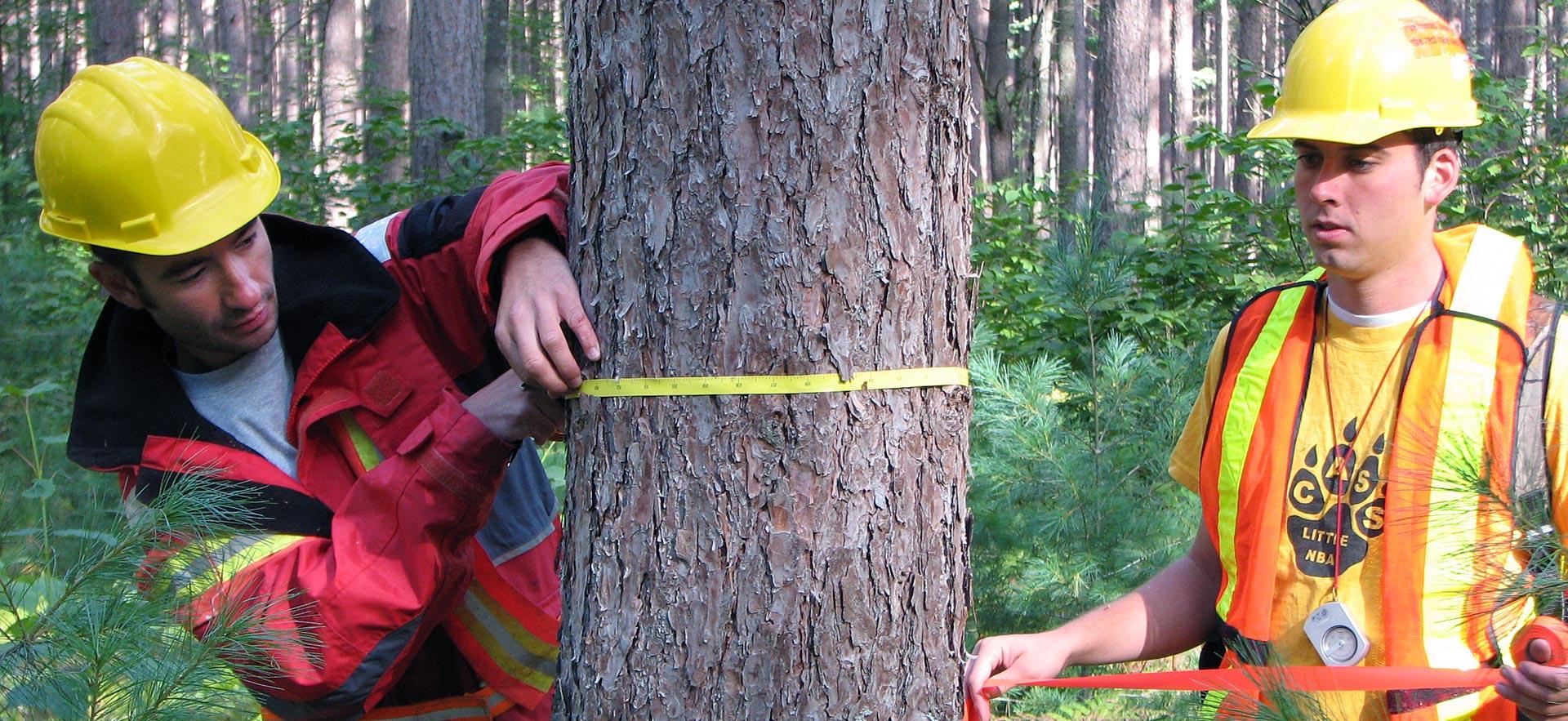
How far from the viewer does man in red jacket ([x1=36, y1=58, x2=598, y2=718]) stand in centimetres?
190

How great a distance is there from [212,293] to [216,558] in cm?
49

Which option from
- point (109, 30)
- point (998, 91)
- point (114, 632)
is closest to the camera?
point (114, 632)

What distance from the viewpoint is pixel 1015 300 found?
7.38 m

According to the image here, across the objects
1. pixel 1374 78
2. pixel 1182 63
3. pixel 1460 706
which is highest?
pixel 1182 63

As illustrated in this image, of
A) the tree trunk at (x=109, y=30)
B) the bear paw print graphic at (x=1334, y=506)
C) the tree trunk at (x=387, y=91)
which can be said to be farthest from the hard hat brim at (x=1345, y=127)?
the tree trunk at (x=109, y=30)

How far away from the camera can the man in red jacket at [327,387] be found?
190cm

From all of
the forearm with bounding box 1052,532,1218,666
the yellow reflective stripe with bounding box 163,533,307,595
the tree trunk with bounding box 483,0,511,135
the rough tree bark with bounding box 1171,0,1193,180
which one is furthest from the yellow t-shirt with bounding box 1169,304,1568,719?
the tree trunk with bounding box 483,0,511,135

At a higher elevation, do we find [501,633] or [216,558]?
[216,558]

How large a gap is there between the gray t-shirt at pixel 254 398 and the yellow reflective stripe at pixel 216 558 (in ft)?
0.66

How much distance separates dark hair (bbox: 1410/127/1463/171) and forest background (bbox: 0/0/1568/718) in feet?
4.79

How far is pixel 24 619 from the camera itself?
158 centimetres

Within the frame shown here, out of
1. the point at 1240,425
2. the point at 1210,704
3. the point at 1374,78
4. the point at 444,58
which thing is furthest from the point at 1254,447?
the point at 444,58

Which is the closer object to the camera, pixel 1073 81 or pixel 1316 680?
pixel 1316 680

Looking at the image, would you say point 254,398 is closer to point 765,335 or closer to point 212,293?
point 212,293
